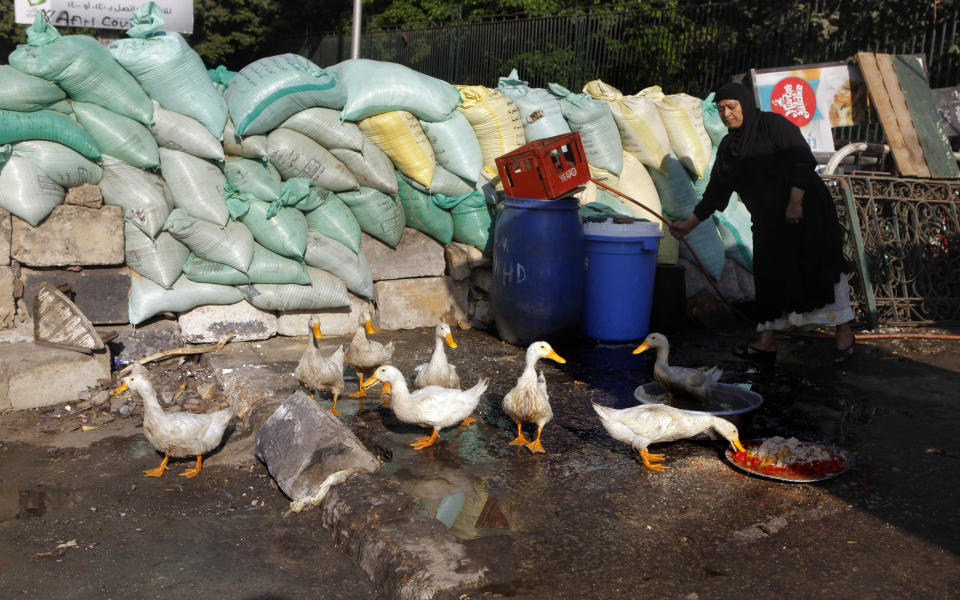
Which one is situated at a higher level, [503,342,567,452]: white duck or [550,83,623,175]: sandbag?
[550,83,623,175]: sandbag

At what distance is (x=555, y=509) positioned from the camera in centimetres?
366

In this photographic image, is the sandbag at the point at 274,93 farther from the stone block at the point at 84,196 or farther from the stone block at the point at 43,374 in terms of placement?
the stone block at the point at 43,374

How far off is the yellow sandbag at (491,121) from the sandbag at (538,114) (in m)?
0.09

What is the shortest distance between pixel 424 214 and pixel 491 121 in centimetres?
100

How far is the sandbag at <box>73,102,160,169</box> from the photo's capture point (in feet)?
19.1

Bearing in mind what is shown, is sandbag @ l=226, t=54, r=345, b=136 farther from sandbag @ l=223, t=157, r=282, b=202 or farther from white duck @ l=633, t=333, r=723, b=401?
white duck @ l=633, t=333, r=723, b=401

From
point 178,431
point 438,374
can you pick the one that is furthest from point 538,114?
point 178,431

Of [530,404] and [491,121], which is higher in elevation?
[491,121]

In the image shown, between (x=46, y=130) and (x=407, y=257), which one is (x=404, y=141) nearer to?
(x=407, y=257)

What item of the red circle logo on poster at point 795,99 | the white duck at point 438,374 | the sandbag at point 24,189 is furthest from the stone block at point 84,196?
the red circle logo on poster at point 795,99

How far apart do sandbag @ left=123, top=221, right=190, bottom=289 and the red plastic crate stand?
2.63 m

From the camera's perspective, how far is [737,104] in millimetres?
5652

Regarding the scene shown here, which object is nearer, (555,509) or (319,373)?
(555,509)

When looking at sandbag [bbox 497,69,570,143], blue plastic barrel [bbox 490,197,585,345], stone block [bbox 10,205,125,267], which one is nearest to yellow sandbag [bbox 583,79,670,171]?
sandbag [bbox 497,69,570,143]
